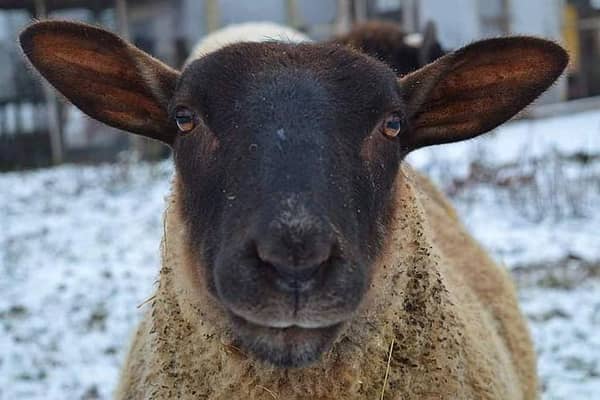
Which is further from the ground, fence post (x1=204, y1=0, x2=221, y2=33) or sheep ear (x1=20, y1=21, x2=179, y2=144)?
sheep ear (x1=20, y1=21, x2=179, y2=144)

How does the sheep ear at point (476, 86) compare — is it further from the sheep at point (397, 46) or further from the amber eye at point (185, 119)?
the sheep at point (397, 46)

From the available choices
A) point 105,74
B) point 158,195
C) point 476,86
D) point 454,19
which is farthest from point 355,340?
point 454,19

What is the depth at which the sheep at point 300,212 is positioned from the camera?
74.8 inches

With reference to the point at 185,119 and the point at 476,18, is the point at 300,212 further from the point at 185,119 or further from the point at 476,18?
the point at 476,18

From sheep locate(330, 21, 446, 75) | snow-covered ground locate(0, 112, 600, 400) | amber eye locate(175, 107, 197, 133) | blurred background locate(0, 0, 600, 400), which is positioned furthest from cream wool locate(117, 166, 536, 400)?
sheep locate(330, 21, 446, 75)

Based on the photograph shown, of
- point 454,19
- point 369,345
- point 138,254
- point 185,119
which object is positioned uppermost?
point 185,119

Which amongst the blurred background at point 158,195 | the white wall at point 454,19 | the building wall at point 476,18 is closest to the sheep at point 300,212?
the blurred background at point 158,195

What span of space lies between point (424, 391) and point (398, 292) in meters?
0.33

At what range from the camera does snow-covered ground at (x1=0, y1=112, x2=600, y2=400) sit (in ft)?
16.3

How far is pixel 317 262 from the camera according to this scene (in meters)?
1.80

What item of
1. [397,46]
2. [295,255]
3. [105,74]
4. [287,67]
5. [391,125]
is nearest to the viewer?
[295,255]

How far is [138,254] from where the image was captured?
24.1 feet

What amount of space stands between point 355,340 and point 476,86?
1042 millimetres

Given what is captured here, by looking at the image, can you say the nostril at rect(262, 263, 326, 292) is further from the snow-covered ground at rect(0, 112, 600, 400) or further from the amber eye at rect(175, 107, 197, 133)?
the snow-covered ground at rect(0, 112, 600, 400)
